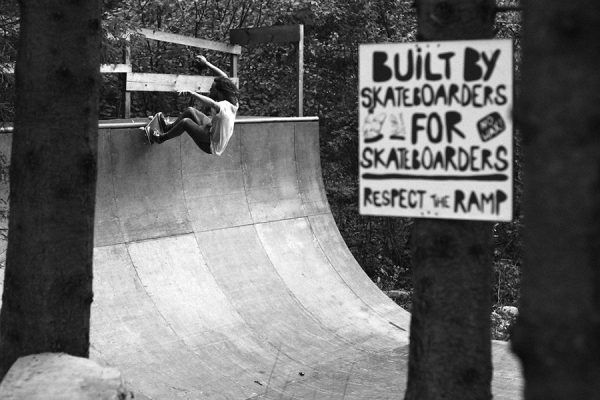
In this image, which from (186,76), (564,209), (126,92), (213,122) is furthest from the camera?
(186,76)

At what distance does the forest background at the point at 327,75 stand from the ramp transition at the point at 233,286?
12.8 ft

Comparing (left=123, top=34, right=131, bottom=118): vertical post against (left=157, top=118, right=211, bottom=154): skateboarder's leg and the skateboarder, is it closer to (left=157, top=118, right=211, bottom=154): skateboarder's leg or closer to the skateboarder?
the skateboarder

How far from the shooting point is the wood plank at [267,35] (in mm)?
14141

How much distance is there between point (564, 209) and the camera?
2061 millimetres

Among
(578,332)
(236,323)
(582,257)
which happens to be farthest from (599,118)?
(236,323)

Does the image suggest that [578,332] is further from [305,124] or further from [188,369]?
[305,124]

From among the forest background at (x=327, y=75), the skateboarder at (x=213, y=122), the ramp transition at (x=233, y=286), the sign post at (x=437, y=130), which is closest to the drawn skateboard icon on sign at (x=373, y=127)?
the sign post at (x=437, y=130)

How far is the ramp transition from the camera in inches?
338

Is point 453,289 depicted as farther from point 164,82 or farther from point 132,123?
point 164,82

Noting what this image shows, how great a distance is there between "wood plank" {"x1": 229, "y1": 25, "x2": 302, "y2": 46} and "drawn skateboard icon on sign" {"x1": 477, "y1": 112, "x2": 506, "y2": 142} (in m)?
10.6

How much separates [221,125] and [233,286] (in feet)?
5.74

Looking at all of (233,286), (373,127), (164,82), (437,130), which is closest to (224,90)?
(233,286)

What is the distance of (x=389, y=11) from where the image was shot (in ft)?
60.3

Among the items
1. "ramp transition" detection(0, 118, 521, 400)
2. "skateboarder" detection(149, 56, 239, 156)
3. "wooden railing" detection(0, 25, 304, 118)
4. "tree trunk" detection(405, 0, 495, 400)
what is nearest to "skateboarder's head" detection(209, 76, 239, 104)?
"skateboarder" detection(149, 56, 239, 156)
